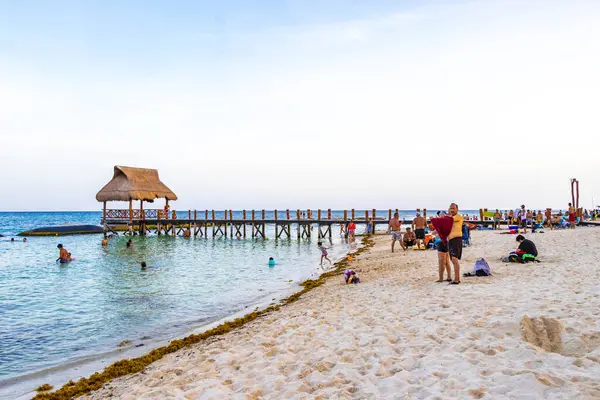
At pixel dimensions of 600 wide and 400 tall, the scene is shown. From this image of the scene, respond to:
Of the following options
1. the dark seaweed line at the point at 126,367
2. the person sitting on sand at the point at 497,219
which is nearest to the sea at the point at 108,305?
the dark seaweed line at the point at 126,367

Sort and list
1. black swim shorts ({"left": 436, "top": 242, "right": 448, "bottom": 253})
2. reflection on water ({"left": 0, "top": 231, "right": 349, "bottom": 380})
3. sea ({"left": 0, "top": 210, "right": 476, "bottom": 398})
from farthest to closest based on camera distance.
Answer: black swim shorts ({"left": 436, "top": 242, "right": 448, "bottom": 253}) < reflection on water ({"left": 0, "top": 231, "right": 349, "bottom": 380}) < sea ({"left": 0, "top": 210, "right": 476, "bottom": 398})

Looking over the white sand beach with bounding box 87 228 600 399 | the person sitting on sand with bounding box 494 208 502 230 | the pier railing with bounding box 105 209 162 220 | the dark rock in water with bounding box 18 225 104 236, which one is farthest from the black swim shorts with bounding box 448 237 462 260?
the dark rock in water with bounding box 18 225 104 236

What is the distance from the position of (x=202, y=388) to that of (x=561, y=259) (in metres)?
10.6

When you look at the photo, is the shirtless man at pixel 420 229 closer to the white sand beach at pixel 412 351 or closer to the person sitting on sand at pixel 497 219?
the white sand beach at pixel 412 351

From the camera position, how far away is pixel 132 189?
1582 inches

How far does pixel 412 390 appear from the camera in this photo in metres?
3.84

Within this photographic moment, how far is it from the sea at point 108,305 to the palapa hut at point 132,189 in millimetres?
18928

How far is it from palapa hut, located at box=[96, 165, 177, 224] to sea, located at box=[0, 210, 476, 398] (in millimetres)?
18928

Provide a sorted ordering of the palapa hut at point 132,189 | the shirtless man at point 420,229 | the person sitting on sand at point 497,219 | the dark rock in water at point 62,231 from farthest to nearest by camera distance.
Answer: the dark rock in water at point 62,231
the palapa hut at point 132,189
the person sitting on sand at point 497,219
the shirtless man at point 420,229

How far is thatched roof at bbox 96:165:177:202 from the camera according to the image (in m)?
40.2

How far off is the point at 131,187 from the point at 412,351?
39.9 metres

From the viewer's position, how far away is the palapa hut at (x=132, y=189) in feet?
132

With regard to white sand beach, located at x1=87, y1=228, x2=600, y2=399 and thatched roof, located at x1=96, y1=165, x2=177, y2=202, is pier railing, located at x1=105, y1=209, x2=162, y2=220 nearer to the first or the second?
thatched roof, located at x1=96, y1=165, x2=177, y2=202

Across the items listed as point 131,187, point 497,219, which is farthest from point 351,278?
point 131,187
